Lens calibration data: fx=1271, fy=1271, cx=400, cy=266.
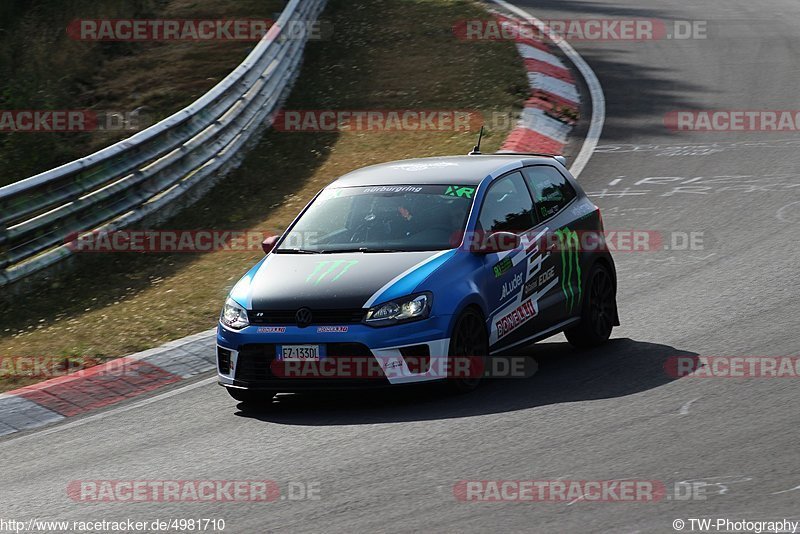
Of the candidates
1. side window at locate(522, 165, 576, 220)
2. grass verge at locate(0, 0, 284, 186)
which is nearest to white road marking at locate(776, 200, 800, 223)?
side window at locate(522, 165, 576, 220)

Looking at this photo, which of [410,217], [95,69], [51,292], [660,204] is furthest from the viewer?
[95,69]

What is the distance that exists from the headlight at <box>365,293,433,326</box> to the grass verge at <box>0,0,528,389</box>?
3117 mm

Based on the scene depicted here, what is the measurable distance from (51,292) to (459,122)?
26.5 ft

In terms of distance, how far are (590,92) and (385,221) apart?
12598 millimetres

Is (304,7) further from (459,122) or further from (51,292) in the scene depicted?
(51,292)

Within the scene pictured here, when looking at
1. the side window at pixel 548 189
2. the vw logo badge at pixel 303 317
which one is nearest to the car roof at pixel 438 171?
the side window at pixel 548 189

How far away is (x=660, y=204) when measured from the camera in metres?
15.2

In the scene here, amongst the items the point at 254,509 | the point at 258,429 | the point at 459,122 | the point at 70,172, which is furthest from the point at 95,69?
the point at 254,509

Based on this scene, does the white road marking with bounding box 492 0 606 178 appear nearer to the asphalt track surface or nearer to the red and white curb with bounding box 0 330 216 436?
the asphalt track surface

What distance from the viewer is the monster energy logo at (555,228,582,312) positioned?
10.1 metres

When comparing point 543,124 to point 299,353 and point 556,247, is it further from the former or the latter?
point 299,353

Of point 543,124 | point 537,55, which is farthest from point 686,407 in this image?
point 537,55

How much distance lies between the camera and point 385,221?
374 inches

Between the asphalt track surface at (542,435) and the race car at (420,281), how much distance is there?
316 mm
